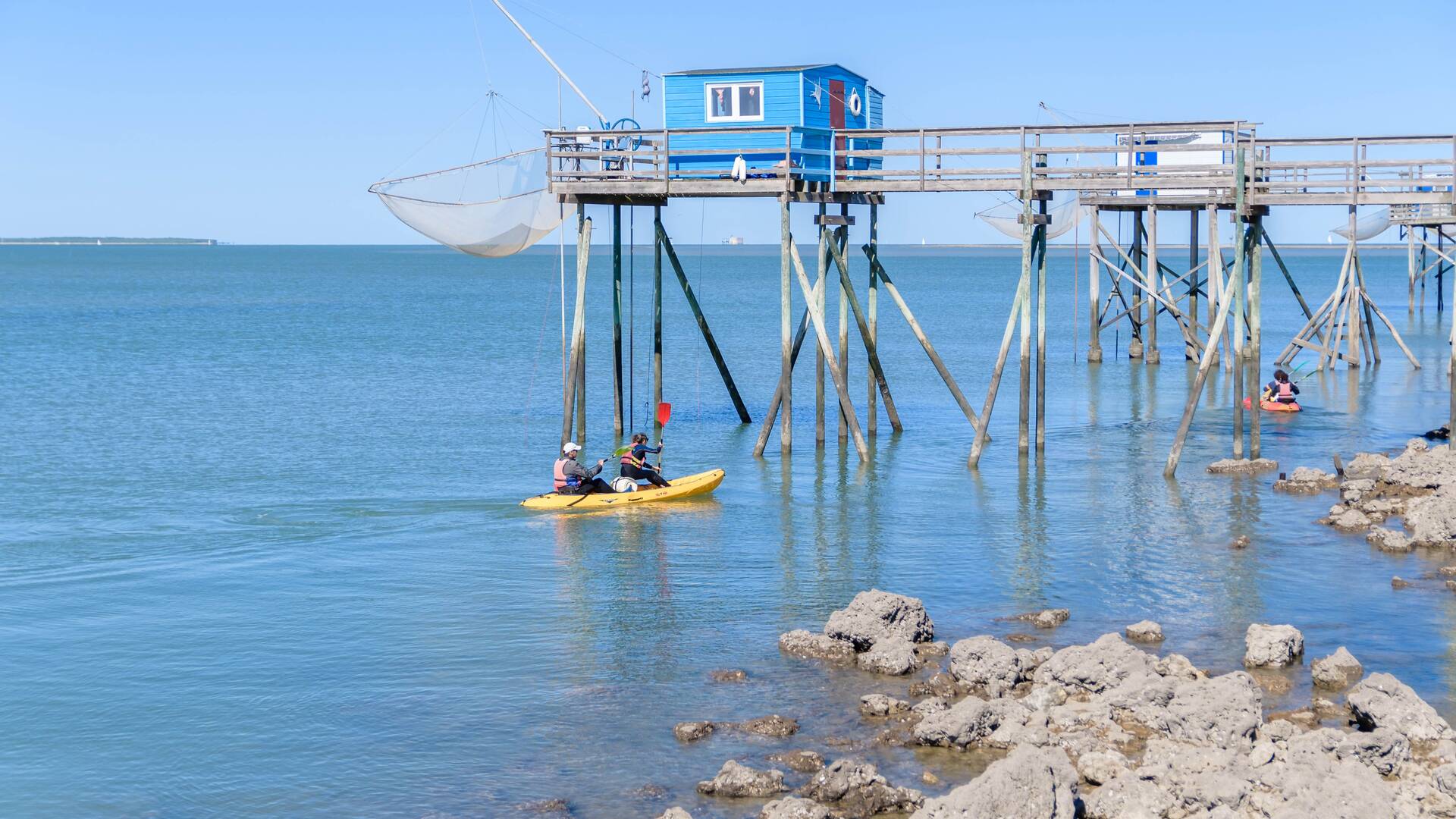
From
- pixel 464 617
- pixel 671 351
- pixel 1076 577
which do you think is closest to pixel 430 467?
pixel 464 617

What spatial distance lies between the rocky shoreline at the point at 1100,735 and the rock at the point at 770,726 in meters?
0.03

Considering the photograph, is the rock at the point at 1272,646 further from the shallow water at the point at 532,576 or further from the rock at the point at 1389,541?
the rock at the point at 1389,541

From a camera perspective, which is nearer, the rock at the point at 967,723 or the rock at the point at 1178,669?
the rock at the point at 967,723

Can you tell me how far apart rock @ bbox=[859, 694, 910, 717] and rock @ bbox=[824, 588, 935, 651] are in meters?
1.73

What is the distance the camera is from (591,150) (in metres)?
28.4

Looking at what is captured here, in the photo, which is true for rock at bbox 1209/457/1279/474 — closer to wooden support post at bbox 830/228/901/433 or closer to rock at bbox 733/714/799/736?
wooden support post at bbox 830/228/901/433

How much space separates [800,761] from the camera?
520 inches

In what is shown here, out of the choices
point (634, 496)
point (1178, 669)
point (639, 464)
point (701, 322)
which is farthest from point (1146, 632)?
point (701, 322)

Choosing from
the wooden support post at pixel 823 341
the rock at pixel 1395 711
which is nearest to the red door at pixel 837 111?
the wooden support post at pixel 823 341

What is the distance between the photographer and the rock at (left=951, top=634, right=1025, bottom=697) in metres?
14.8

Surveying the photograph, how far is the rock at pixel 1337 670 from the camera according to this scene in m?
15.0

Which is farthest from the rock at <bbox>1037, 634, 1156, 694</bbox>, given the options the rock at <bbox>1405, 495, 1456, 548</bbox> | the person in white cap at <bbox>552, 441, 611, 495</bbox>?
the person in white cap at <bbox>552, 441, 611, 495</bbox>

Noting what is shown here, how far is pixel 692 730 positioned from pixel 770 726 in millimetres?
726

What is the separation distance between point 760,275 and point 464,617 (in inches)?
6248
